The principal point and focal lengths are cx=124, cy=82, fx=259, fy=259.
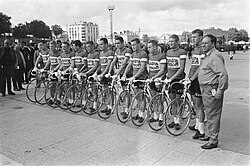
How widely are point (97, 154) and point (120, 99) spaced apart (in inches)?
76.7

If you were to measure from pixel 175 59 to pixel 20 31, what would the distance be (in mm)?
85116

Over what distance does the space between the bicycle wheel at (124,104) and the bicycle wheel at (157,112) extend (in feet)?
2.08

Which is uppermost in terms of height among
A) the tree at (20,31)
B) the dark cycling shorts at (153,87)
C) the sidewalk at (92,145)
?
the tree at (20,31)

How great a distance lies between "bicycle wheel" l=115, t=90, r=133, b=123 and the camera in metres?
5.80

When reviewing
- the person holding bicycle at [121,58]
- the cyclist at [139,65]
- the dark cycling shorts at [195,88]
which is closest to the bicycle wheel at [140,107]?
the cyclist at [139,65]

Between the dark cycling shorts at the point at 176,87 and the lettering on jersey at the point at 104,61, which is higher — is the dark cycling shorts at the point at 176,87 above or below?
below

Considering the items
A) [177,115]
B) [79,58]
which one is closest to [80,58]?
[79,58]

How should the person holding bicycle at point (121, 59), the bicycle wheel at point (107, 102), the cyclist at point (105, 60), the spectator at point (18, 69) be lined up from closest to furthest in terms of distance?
1. the person holding bicycle at point (121, 59)
2. the bicycle wheel at point (107, 102)
3. the cyclist at point (105, 60)
4. the spectator at point (18, 69)

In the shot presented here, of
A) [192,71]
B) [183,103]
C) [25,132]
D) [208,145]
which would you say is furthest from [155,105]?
[25,132]

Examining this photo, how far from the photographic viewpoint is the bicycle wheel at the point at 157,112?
17.3 ft

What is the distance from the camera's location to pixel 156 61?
5426 millimetres

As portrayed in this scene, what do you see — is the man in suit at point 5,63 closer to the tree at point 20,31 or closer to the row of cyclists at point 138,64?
the row of cyclists at point 138,64

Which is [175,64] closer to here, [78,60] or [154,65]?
[154,65]

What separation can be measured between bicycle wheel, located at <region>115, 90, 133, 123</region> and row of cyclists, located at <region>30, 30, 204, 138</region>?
5 cm
